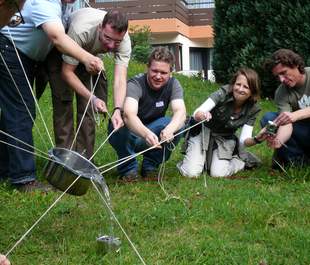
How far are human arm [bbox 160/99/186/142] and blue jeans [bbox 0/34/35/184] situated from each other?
85cm

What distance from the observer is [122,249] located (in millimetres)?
2648

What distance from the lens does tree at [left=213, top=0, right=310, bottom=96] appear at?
7402 mm

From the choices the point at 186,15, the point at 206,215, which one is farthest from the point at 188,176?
the point at 186,15

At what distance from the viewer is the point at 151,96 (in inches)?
159

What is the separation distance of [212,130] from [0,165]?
1560 mm

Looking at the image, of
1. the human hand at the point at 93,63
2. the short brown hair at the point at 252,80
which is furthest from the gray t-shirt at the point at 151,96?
the human hand at the point at 93,63

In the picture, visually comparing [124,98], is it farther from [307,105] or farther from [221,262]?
[221,262]

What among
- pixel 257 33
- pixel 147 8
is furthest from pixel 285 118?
pixel 147 8

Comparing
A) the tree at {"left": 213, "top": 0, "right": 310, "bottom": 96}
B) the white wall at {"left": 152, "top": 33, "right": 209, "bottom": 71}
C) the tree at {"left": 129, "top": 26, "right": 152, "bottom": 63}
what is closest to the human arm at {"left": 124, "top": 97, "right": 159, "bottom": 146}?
the tree at {"left": 213, "top": 0, "right": 310, "bottom": 96}

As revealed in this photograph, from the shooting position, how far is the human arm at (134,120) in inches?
141

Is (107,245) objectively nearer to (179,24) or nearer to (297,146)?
(297,146)

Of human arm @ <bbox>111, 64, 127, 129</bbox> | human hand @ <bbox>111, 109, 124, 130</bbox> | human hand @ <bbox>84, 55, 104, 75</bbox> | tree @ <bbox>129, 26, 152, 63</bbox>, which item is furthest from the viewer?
tree @ <bbox>129, 26, 152, 63</bbox>

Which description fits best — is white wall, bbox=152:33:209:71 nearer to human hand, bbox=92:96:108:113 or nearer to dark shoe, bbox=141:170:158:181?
dark shoe, bbox=141:170:158:181

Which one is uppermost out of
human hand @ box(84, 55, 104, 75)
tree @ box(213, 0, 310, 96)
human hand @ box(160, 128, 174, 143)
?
human hand @ box(84, 55, 104, 75)
